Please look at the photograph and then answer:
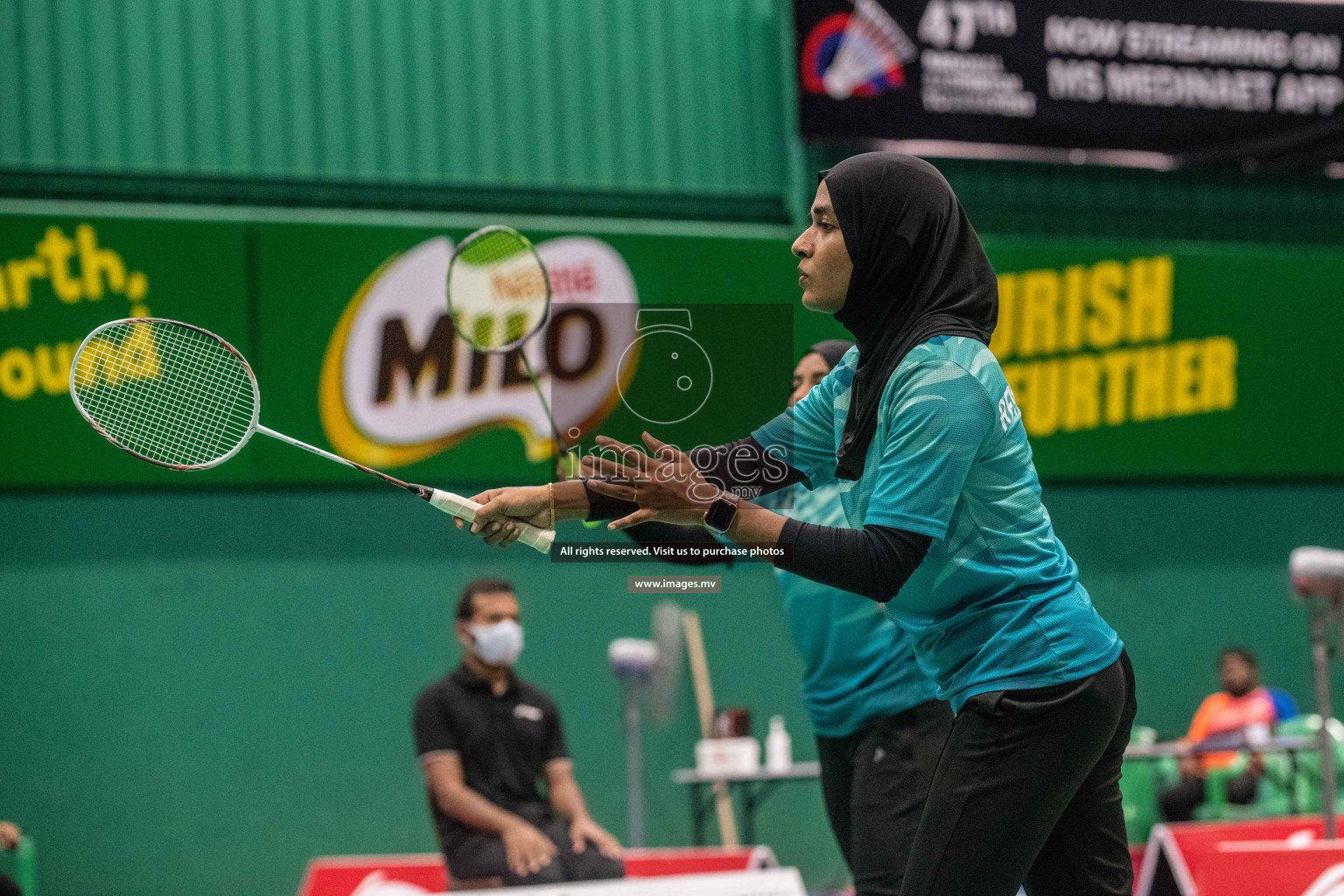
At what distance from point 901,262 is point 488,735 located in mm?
3153

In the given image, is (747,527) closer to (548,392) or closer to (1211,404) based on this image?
(548,392)

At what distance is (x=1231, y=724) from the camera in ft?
22.6

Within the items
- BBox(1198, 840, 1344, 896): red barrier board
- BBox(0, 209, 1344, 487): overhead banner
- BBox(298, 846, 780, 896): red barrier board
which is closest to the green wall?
BBox(0, 209, 1344, 487): overhead banner

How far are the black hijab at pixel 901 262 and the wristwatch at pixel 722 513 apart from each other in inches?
9.5

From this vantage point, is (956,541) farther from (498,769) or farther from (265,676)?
(265,676)

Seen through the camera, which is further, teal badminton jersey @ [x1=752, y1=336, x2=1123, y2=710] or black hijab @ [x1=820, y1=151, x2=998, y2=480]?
black hijab @ [x1=820, y1=151, x2=998, y2=480]

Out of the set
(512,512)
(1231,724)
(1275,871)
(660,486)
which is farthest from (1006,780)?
(1231,724)

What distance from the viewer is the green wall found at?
6.32 meters

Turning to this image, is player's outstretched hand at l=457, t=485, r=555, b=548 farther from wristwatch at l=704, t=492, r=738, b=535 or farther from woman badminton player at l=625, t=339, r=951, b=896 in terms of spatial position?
woman badminton player at l=625, t=339, r=951, b=896

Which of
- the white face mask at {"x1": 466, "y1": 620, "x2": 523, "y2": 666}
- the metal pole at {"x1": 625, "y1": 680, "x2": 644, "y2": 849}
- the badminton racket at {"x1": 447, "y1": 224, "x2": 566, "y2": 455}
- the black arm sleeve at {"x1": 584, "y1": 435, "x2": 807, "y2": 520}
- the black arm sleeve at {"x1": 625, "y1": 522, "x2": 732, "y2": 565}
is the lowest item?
the metal pole at {"x1": 625, "y1": 680, "x2": 644, "y2": 849}

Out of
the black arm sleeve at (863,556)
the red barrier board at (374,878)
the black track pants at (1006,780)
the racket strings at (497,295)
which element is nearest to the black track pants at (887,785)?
the black track pants at (1006,780)

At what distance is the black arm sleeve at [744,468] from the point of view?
93.1 inches

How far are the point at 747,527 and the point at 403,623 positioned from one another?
507cm

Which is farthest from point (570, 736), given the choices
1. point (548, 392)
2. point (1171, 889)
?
point (1171, 889)
